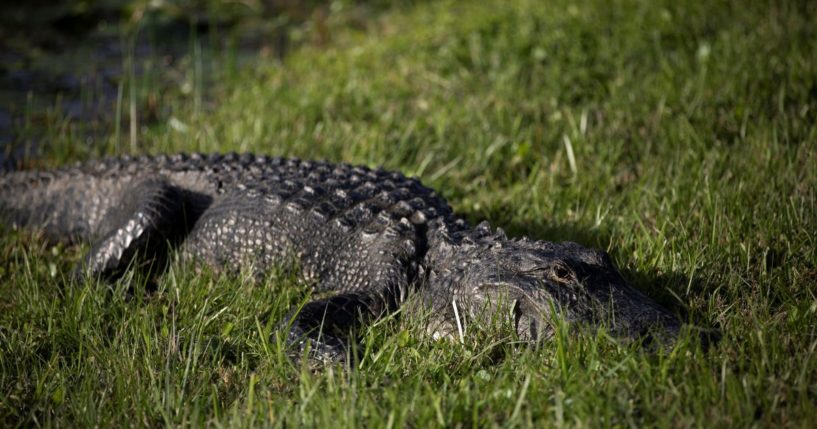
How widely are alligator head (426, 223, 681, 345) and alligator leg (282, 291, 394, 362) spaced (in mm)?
309

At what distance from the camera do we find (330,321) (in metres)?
3.41

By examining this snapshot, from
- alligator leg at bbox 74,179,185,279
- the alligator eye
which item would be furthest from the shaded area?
the alligator eye

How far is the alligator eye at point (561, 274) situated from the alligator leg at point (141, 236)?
216 cm

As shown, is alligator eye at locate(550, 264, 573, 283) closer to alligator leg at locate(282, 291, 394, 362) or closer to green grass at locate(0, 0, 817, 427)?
green grass at locate(0, 0, 817, 427)

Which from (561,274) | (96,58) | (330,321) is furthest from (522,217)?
(96,58)

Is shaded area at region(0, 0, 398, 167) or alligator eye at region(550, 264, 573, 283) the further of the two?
shaded area at region(0, 0, 398, 167)

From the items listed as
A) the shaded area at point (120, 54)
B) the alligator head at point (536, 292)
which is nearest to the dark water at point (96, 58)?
the shaded area at point (120, 54)

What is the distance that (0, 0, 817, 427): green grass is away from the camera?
272 cm

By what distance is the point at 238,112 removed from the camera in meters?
6.65

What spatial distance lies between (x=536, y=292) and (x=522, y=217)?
4.90 feet

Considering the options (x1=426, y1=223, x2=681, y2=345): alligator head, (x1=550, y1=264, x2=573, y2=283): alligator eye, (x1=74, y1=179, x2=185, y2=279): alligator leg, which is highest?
(x1=550, y1=264, x2=573, y2=283): alligator eye

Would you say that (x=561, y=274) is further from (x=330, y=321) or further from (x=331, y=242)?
(x=331, y=242)

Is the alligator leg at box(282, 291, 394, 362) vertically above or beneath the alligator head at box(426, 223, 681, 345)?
beneath

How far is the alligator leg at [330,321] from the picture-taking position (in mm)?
3236
